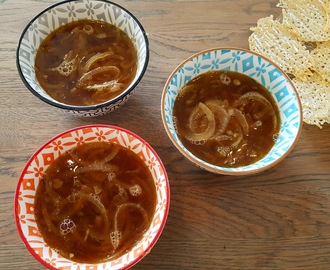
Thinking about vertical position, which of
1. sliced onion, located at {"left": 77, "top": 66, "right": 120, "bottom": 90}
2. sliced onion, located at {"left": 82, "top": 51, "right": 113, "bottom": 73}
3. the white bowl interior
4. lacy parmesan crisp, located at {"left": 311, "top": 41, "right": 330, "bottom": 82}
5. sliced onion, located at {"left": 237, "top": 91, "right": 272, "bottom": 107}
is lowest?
sliced onion, located at {"left": 237, "top": 91, "right": 272, "bottom": 107}

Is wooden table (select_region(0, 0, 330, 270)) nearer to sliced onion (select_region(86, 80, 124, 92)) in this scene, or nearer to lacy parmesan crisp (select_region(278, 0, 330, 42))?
sliced onion (select_region(86, 80, 124, 92))

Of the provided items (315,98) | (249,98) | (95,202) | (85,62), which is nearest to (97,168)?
(95,202)

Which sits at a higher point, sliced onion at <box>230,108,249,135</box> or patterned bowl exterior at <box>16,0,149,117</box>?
patterned bowl exterior at <box>16,0,149,117</box>

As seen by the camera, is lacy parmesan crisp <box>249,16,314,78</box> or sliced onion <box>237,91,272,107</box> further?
lacy parmesan crisp <box>249,16,314,78</box>

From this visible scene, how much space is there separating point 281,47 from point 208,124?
0.45m

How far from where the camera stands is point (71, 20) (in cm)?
133

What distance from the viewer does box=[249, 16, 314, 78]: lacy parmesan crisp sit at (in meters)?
1.35

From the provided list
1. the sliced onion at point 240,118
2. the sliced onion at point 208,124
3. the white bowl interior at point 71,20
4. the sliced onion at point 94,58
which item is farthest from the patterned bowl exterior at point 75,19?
the sliced onion at point 240,118

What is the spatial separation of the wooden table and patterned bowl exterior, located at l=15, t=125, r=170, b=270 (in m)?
0.11

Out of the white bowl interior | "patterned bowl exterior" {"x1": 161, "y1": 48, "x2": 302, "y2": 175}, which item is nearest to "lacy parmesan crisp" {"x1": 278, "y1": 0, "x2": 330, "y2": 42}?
"patterned bowl exterior" {"x1": 161, "y1": 48, "x2": 302, "y2": 175}

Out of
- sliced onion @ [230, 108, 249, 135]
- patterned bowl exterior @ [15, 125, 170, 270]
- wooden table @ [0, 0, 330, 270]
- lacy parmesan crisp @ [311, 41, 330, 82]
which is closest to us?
patterned bowl exterior @ [15, 125, 170, 270]

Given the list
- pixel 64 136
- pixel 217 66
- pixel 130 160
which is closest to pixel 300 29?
pixel 217 66

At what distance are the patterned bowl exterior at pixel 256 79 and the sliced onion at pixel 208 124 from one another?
8cm

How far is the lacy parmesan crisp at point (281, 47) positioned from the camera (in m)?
1.35
